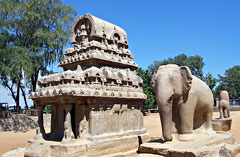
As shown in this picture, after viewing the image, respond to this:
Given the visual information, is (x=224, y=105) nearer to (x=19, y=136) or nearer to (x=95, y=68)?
(x=95, y=68)

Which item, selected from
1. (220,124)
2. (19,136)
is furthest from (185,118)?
(19,136)

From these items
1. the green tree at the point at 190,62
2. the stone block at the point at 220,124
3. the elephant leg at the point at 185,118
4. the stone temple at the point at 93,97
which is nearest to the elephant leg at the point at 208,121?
the elephant leg at the point at 185,118

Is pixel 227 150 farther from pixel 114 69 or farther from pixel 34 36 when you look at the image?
pixel 34 36

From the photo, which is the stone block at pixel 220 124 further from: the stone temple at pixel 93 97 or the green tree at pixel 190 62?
the green tree at pixel 190 62

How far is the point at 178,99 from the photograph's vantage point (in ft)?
22.5

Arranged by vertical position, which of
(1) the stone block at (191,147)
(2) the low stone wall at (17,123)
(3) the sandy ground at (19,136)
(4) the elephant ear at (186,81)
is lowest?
(3) the sandy ground at (19,136)

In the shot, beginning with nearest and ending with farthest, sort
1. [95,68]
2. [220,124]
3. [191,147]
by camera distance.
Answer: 1. [191,147]
2. [95,68]
3. [220,124]

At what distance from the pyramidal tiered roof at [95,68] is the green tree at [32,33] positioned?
12093 mm

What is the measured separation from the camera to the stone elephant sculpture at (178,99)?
6.52 metres

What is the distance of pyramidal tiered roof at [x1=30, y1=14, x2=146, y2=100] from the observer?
938cm

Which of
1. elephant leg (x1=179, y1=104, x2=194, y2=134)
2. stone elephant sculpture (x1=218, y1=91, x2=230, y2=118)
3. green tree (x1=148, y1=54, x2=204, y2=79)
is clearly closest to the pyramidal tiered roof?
elephant leg (x1=179, y1=104, x2=194, y2=134)

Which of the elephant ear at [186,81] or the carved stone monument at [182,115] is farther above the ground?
the elephant ear at [186,81]

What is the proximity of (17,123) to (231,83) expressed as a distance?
43200 millimetres

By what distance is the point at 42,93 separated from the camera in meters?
9.92
